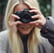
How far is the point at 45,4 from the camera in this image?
648 centimetres

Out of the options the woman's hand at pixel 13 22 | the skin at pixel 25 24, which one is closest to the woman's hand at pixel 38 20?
the skin at pixel 25 24

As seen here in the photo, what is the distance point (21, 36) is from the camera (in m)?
2.80

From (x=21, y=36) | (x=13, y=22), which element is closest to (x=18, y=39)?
(x=21, y=36)

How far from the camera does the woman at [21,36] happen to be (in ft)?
8.82

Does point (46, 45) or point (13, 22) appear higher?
point (13, 22)

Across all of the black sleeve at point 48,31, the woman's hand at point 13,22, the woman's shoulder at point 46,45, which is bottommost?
the woman's shoulder at point 46,45

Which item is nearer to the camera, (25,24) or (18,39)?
(25,24)

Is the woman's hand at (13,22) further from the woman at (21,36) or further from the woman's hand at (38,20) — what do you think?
the woman's hand at (38,20)

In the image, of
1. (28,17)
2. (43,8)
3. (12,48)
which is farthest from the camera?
(43,8)

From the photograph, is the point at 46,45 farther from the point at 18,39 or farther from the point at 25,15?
the point at 25,15

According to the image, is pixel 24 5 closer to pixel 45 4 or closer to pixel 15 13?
pixel 15 13

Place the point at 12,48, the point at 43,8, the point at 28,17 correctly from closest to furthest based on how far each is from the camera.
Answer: the point at 28,17 → the point at 12,48 → the point at 43,8

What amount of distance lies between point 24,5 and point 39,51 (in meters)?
0.41

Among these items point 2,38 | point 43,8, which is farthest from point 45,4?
point 2,38
